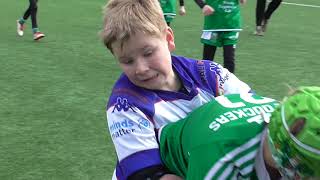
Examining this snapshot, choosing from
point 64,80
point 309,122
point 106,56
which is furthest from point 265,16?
point 309,122

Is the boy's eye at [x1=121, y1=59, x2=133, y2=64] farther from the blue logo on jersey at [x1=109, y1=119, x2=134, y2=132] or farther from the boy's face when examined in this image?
the blue logo on jersey at [x1=109, y1=119, x2=134, y2=132]

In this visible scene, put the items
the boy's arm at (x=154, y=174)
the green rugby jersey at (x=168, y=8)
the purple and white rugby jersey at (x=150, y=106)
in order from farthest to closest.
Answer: the green rugby jersey at (x=168, y=8) → the purple and white rugby jersey at (x=150, y=106) → the boy's arm at (x=154, y=174)

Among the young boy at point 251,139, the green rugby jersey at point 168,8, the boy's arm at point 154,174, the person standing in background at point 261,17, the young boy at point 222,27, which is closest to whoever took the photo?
the young boy at point 251,139

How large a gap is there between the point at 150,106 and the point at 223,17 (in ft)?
13.2

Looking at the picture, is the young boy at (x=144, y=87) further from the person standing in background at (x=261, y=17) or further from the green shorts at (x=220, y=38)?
the person standing in background at (x=261, y=17)

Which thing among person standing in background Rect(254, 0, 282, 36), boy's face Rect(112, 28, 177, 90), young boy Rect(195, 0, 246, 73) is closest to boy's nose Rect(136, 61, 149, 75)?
boy's face Rect(112, 28, 177, 90)

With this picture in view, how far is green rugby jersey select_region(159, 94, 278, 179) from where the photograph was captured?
1610mm

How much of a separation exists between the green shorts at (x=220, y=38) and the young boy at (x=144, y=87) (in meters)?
3.75

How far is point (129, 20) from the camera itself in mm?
2115

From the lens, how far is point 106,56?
7.55 m

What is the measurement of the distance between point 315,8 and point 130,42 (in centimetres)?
1213

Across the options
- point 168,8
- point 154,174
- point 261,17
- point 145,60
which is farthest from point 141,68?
point 261,17

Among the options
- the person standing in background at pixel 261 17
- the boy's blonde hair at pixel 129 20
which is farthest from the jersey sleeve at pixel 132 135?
the person standing in background at pixel 261 17

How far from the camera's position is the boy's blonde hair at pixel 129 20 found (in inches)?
82.5
